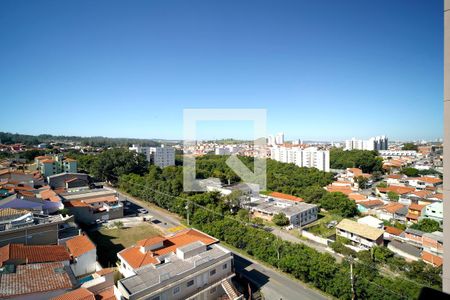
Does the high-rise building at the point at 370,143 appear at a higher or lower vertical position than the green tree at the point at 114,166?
higher

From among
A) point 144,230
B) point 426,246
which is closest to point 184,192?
point 144,230

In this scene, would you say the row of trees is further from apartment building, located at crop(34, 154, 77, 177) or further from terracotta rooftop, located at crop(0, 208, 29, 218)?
apartment building, located at crop(34, 154, 77, 177)

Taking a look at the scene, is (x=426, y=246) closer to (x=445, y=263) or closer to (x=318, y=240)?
(x=318, y=240)

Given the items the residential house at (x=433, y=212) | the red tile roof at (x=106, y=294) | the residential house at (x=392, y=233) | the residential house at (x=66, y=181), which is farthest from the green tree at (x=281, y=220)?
the residential house at (x=66, y=181)

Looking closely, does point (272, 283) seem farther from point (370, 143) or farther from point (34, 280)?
point (370, 143)

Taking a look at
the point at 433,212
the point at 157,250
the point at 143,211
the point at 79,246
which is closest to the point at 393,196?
the point at 433,212

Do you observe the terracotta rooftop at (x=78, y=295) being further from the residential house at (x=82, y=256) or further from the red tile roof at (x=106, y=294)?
the residential house at (x=82, y=256)
